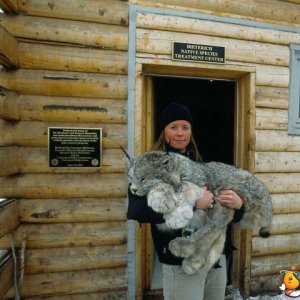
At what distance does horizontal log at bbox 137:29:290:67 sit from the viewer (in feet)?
12.6

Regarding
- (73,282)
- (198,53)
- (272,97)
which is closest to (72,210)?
(73,282)

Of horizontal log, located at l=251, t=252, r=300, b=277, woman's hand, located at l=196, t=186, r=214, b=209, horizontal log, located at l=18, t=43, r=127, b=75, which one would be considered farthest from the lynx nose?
horizontal log, located at l=251, t=252, r=300, b=277

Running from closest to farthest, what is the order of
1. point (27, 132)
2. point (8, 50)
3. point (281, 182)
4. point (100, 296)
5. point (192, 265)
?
point (192, 265)
point (8, 50)
point (27, 132)
point (100, 296)
point (281, 182)

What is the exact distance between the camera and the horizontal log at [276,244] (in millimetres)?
4426

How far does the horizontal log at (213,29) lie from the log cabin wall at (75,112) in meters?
0.01

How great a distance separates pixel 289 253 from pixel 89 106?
12.3 feet

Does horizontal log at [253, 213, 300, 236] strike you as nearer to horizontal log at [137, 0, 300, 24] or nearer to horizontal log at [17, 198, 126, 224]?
horizontal log at [17, 198, 126, 224]

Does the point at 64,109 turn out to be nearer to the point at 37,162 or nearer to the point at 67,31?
the point at 37,162

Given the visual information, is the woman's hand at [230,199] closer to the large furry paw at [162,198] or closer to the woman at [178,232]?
the woman at [178,232]

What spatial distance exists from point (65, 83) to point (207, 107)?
11.2 ft

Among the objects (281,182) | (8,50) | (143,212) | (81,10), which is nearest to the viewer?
(143,212)

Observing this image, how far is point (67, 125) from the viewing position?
12.1 feet

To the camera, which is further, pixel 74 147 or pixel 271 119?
pixel 271 119

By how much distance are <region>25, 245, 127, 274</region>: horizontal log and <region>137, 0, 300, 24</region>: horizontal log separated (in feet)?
10.5
